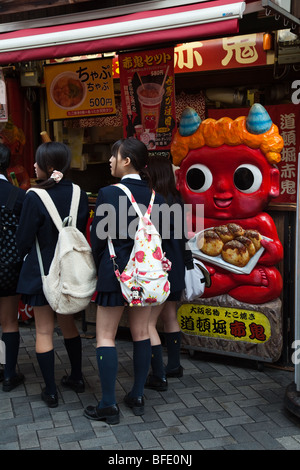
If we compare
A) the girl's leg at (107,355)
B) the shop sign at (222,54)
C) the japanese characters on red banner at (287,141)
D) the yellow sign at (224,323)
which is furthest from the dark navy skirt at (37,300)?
the shop sign at (222,54)

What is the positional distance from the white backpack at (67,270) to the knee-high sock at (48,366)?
1.66 feet

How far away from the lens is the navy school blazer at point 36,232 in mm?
4223

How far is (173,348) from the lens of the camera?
5113mm

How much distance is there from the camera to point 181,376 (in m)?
5.20

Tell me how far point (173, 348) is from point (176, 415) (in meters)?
0.80

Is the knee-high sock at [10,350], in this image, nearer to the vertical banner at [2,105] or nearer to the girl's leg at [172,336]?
the girl's leg at [172,336]

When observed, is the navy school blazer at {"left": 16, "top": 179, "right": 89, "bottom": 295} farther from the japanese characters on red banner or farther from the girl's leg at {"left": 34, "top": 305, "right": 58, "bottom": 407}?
the japanese characters on red banner

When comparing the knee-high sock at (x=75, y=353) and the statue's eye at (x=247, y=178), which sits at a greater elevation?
the statue's eye at (x=247, y=178)

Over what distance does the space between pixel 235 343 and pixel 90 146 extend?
4.44 m

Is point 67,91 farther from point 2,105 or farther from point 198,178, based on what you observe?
point 198,178

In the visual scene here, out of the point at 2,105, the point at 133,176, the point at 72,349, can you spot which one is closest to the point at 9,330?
the point at 72,349

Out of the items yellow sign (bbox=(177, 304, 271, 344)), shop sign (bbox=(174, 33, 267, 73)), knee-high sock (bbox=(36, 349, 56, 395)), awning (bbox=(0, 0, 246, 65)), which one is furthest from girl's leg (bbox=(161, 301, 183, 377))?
shop sign (bbox=(174, 33, 267, 73))

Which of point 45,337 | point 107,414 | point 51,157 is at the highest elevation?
point 51,157
